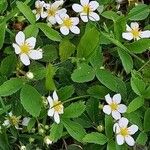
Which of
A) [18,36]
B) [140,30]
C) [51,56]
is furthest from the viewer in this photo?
[140,30]

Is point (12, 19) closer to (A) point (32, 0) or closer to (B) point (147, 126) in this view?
(A) point (32, 0)

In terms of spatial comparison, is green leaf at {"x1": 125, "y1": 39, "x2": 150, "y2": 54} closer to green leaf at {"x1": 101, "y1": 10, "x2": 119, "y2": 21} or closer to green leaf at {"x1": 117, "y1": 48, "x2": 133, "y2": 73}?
green leaf at {"x1": 117, "y1": 48, "x2": 133, "y2": 73}

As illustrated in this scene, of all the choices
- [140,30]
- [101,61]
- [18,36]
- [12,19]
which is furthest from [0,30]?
[140,30]

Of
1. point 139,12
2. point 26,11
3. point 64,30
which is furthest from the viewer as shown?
point 139,12

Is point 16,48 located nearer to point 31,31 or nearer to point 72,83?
point 31,31

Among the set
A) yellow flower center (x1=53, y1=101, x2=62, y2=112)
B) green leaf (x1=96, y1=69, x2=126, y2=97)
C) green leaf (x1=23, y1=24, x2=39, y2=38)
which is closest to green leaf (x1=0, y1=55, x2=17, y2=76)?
green leaf (x1=23, y1=24, x2=39, y2=38)

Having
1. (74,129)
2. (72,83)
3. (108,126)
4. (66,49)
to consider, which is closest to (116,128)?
(108,126)

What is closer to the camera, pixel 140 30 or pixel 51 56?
pixel 51 56

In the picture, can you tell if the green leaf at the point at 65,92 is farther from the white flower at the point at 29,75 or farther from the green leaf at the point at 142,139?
the green leaf at the point at 142,139
